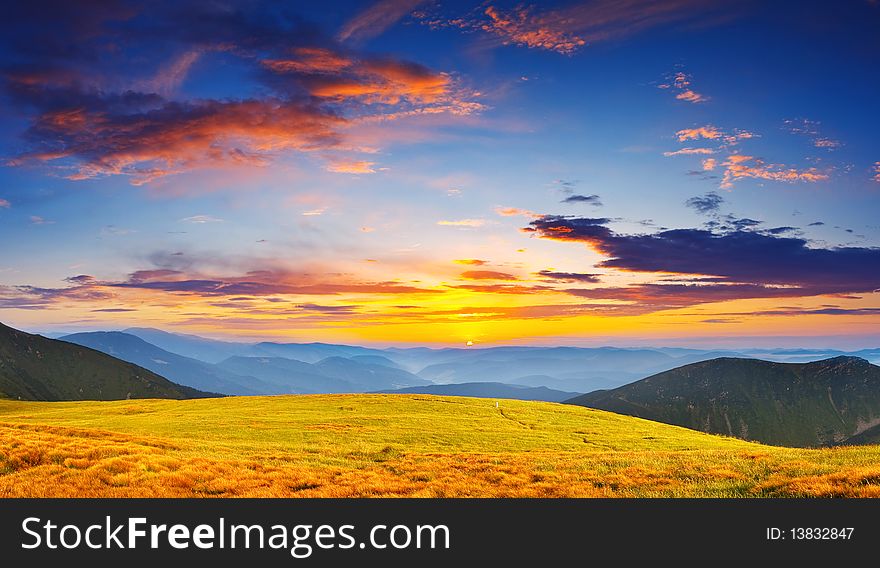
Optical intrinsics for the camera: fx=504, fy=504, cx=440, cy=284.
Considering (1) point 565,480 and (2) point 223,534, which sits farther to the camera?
(1) point 565,480

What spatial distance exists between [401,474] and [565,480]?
28.6 feet

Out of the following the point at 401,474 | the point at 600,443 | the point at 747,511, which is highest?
the point at 747,511

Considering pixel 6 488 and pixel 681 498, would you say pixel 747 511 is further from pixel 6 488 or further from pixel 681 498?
pixel 6 488

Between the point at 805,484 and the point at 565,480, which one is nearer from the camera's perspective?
the point at 805,484

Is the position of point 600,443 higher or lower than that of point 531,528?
lower

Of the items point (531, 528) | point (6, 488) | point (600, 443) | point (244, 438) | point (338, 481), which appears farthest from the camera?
point (600, 443)

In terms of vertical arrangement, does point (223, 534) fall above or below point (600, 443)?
above

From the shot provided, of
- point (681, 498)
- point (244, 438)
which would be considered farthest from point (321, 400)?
point (681, 498)

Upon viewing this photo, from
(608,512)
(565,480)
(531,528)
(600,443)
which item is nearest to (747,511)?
(608,512)

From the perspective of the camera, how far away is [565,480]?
2253 cm

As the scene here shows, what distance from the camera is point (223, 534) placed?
14734 millimetres

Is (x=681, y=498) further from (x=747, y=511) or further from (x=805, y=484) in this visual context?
(x=805, y=484)

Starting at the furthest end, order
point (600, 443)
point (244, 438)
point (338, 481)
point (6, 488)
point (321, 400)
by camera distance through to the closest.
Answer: point (321, 400) → point (600, 443) → point (244, 438) → point (338, 481) → point (6, 488)

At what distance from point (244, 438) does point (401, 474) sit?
92.2ft
